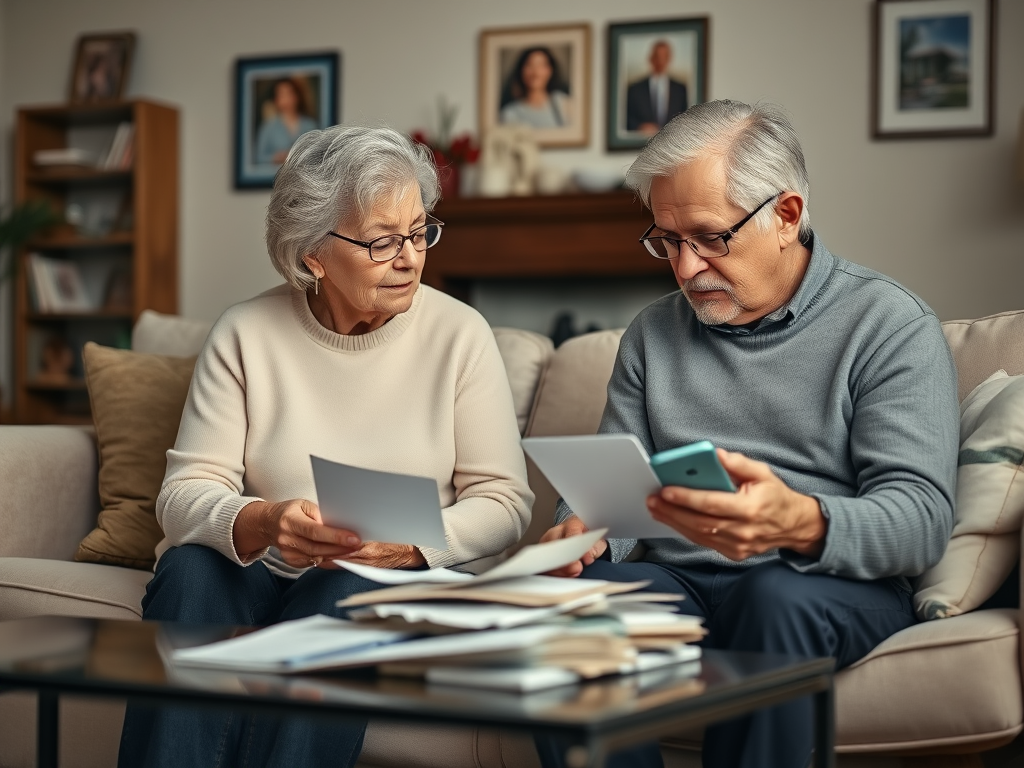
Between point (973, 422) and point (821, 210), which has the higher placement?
point (821, 210)

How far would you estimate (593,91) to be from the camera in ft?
16.3

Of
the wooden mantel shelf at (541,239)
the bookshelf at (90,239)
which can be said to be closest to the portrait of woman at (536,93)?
the wooden mantel shelf at (541,239)

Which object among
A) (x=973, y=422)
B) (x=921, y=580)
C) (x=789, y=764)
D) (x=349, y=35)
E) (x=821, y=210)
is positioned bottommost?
(x=789, y=764)

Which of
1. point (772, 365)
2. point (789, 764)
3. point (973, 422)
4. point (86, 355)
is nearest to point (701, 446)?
point (789, 764)

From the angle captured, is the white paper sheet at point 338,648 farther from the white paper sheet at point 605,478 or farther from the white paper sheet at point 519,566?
the white paper sheet at point 605,478

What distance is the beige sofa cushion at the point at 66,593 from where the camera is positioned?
195 cm

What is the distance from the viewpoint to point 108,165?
5445 mm

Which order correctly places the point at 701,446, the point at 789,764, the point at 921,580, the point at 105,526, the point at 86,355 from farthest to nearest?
the point at 86,355
the point at 105,526
the point at 921,580
the point at 789,764
the point at 701,446

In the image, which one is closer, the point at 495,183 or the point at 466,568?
the point at 466,568

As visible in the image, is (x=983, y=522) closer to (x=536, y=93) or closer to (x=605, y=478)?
(x=605, y=478)

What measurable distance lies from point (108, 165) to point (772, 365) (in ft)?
14.5

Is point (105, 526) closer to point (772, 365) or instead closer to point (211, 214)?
point (772, 365)

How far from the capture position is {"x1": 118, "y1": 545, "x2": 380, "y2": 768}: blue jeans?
1458 millimetres

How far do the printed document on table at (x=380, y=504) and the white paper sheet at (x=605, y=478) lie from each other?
0.39ft
